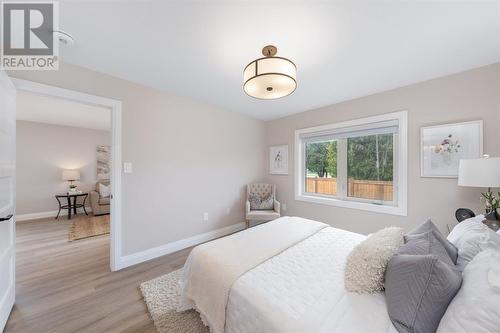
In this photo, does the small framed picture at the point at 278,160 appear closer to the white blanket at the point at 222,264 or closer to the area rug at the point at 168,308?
the white blanket at the point at 222,264

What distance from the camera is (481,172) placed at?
1.64 metres

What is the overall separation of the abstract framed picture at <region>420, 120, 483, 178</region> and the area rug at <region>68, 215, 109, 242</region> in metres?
5.14

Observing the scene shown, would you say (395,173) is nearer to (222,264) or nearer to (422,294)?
(422,294)

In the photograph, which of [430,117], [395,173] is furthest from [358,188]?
[430,117]

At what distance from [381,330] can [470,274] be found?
1.51ft

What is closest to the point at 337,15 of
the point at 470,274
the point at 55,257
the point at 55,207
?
the point at 470,274

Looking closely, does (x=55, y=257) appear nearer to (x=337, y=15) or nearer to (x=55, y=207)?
(x=55, y=207)

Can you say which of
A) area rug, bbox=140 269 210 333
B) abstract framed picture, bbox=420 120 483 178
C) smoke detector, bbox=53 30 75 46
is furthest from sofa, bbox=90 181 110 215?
abstract framed picture, bbox=420 120 483 178

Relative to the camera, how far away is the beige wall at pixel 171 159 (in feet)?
7.95

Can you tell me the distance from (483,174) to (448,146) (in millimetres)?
738

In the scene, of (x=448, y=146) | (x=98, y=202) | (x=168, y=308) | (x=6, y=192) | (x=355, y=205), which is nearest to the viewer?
(x=6, y=192)

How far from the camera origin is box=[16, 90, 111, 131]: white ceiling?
335 cm

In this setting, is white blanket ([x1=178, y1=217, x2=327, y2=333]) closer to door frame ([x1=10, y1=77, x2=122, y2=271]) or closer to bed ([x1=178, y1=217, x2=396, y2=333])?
bed ([x1=178, y1=217, x2=396, y2=333])

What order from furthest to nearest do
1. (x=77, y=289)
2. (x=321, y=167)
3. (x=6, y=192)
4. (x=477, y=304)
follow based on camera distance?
(x=321, y=167) < (x=77, y=289) < (x=6, y=192) < (x=477, y=304)
